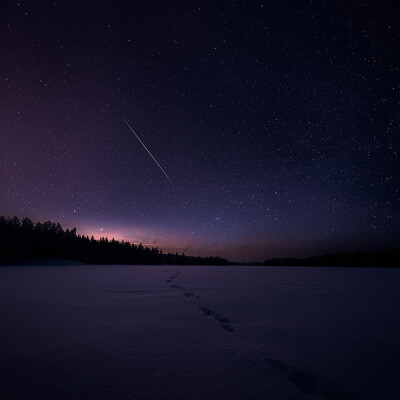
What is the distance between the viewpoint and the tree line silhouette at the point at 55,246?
2386 inches

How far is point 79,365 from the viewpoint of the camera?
299cm

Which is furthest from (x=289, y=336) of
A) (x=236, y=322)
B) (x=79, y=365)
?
(x=79, y=365)

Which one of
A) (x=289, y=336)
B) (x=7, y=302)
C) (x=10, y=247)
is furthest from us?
(x=10, y=247)

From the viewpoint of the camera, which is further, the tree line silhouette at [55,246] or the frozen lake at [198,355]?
the tree line silhouette at [55,246]

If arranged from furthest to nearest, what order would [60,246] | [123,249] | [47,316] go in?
[123,249] → [60,246] → [47,316]

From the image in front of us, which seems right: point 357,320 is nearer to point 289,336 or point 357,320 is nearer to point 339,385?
point 289,336

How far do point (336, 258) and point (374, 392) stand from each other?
12267 cm

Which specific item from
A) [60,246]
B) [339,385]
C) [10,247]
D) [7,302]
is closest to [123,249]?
[60,246]

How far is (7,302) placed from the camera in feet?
24.5

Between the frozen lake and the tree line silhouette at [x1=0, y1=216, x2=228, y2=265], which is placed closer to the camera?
the frozen lake

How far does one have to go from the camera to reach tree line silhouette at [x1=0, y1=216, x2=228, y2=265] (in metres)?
60.6

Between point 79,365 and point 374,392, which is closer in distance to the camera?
point 374,392

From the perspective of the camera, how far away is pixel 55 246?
7438 centimetres

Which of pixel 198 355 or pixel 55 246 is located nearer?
pixel 198 355
